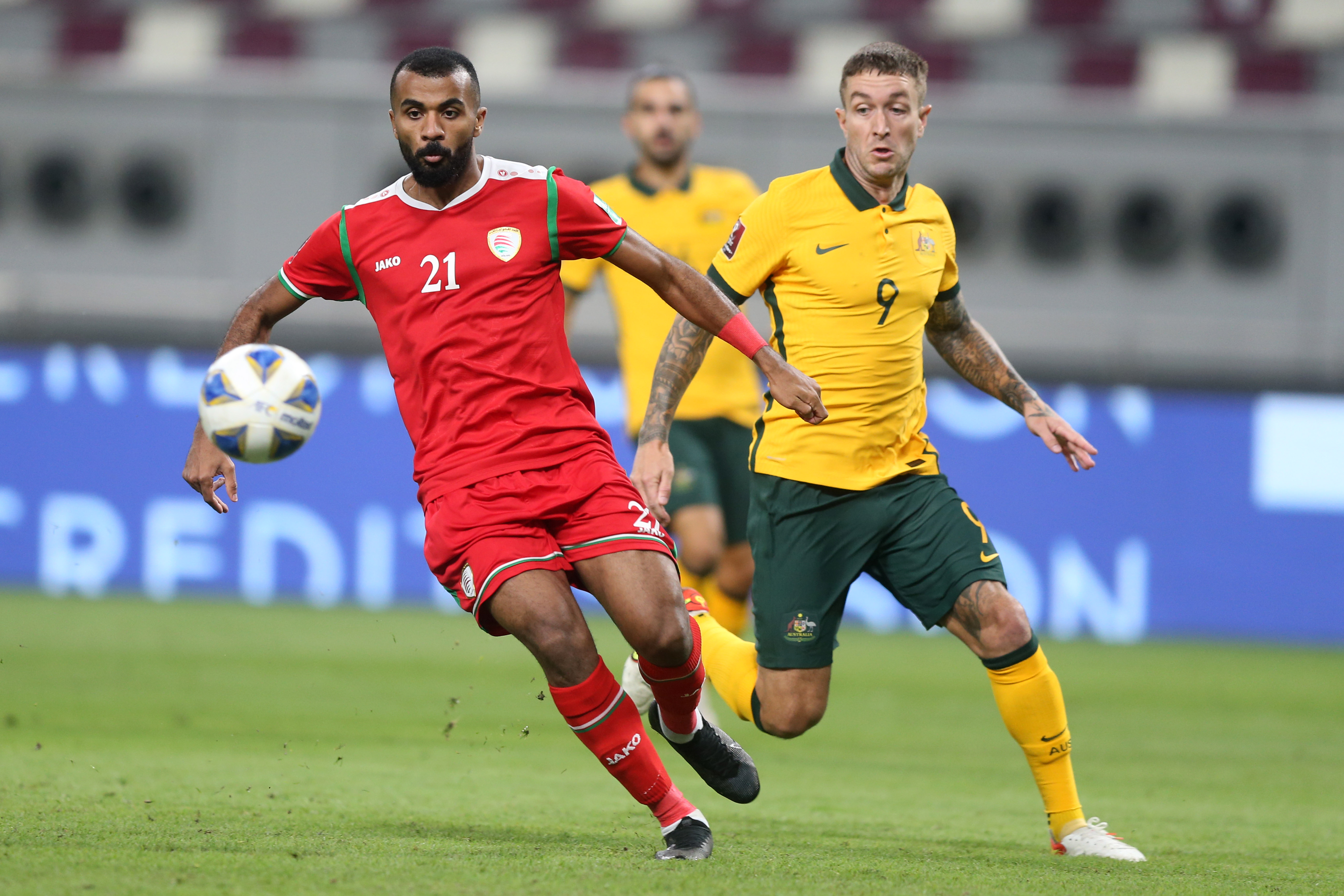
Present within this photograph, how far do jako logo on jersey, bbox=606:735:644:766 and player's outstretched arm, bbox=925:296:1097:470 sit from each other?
5.34 feet

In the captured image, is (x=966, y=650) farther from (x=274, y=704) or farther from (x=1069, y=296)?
(x=1069, y=296)

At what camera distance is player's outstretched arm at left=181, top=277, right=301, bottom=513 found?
4781 mm

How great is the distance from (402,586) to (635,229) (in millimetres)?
5281

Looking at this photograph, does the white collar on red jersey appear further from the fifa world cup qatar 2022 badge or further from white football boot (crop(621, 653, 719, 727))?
white football boot (crop(621, 653, 719, 727))

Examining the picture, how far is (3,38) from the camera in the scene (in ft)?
60.3

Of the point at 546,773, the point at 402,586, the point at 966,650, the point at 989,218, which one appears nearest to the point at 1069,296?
the point at 989,218

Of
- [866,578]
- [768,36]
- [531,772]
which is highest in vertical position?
[768,36]

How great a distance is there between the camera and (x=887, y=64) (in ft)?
17.0

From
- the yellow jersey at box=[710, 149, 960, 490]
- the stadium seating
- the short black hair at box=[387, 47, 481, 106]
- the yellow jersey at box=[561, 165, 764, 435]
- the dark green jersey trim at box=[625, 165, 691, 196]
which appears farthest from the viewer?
the stadium seating

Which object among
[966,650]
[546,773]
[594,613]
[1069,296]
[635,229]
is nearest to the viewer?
[546,773]

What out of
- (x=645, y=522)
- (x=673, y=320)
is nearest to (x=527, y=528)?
(x=645, y=522)

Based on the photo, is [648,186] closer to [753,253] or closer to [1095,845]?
[753,253]

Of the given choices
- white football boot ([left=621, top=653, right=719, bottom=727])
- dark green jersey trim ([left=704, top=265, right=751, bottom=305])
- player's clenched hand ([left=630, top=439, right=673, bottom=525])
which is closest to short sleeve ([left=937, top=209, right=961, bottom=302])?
dark green jersey trim ([left=704, top=265, right=751, bottom=305])

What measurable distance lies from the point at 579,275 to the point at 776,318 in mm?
2452
